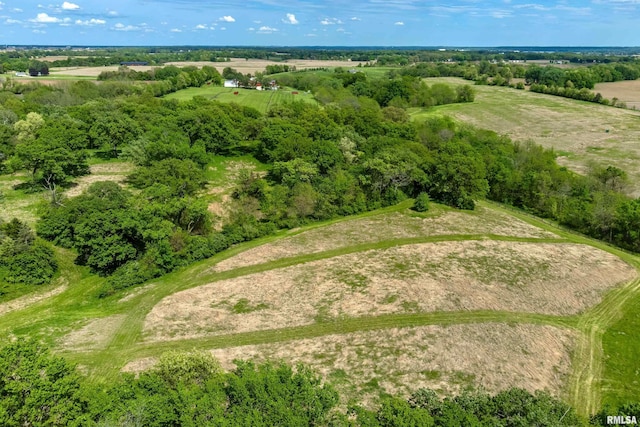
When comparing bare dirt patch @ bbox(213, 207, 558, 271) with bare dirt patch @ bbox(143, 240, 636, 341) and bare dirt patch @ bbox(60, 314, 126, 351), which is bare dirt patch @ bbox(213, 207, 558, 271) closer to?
bare dirt patch @ bbox(143, 240, 636, 341)

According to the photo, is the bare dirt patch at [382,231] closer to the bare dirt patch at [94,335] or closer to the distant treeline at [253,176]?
the distant treeline at [253,176]

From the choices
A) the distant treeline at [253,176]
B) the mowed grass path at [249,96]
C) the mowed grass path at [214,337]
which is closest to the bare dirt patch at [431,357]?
the mowed grass path at [214,337]

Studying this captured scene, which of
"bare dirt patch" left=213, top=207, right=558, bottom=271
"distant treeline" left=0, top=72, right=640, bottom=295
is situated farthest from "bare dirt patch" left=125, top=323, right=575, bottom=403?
"distant treeline" left=0, top=72, right=640, bottom=295

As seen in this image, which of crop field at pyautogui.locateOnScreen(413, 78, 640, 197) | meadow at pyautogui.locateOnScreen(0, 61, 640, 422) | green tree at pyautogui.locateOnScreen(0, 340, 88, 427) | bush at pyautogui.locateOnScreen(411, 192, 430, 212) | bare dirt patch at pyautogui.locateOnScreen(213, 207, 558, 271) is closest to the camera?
green tree at pyautogui.locateOnScreen(0, 340, 88, 427)

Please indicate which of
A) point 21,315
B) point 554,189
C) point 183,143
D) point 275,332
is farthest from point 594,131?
point 21,315

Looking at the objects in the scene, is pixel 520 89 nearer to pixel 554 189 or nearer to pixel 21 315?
pixel 554 189

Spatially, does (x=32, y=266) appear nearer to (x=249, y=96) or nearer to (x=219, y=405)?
(x=219, y=405)

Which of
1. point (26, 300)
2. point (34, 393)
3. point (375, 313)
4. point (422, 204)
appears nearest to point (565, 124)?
point (422, 204)
